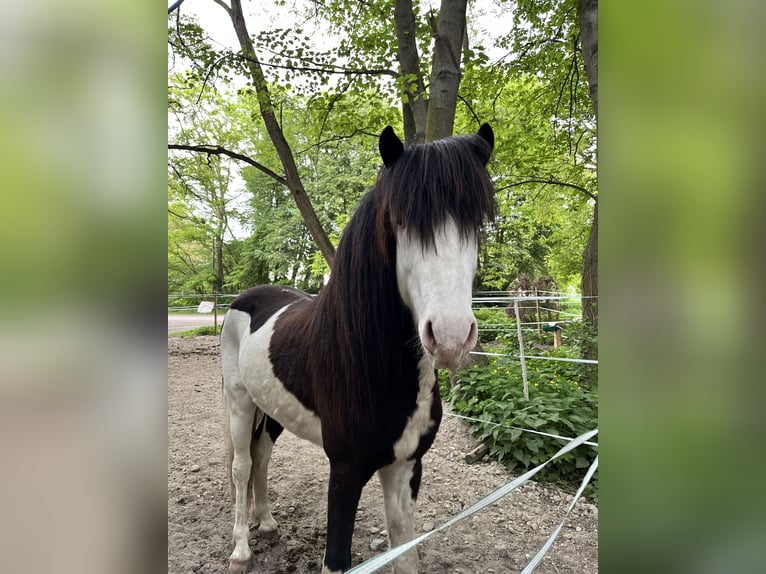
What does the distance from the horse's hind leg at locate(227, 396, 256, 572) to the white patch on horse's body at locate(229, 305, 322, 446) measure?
241 millimetres

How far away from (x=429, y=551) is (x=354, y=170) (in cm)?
1302

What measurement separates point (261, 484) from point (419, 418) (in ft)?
5.50

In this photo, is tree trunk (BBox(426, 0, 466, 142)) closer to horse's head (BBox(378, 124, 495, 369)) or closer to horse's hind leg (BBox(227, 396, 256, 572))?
horse's head (BBox(378, 124, 495, 369))

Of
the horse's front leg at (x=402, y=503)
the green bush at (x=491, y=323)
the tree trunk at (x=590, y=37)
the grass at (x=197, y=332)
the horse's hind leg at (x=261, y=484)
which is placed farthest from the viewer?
the grass at (x=197, y=332)

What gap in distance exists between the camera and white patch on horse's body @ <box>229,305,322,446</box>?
1.92 metres

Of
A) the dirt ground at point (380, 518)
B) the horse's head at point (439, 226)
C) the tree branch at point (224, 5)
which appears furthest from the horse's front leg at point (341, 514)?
the tree branch at point (224, 5)

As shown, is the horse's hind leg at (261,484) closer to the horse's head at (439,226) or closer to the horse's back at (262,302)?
the horse's back at (262,302)

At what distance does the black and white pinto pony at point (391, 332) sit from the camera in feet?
3.86

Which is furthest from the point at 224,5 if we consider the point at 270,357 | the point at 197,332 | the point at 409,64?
the point at 197,332

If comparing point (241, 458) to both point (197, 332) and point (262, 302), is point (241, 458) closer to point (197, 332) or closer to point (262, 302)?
point (262, 302)

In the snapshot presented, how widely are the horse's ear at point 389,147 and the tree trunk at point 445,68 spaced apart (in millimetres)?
2067

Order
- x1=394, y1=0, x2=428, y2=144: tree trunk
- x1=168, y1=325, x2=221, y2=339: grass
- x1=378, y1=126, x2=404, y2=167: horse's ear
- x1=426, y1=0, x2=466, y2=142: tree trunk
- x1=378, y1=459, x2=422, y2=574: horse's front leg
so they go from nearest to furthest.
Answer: x1=378, y1=126, x2=404, y2=167: horse's ear
x1=378, y1=459, x2=422, y2=574: horse's front leg
x1=426, y1=0, x2=466, y2=142: tree trunk
x1=394, y1=0, x2=428, y2=144: tree trunk
x1=168, y1=325, x2=221, y2=339: grass

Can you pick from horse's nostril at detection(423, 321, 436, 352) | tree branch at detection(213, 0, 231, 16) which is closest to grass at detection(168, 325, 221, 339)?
tree branch at detection(213, 0, 231, 16)
